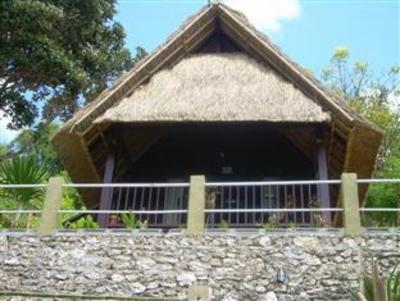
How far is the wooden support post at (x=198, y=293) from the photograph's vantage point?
758 centimetres

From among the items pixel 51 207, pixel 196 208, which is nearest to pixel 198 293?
pixel 196 208

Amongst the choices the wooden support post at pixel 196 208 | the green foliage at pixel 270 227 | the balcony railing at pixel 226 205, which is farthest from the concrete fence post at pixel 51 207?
the green foliage at pixel 270 227

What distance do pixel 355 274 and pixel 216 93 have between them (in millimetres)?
5040

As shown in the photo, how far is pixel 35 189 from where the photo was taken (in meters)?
11.4

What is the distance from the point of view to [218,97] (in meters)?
10.9

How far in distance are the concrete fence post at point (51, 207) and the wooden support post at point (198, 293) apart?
2.64 metres

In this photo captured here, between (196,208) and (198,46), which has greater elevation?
(198,46)

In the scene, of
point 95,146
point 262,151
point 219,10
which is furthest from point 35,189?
point 219,10

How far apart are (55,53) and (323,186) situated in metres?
8.75

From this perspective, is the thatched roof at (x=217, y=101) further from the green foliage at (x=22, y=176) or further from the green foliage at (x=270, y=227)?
the green foliage at (x=270, y=227)

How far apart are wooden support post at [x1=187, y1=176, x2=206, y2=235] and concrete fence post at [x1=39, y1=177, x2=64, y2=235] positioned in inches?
91.5

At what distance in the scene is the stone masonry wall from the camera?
7629 mm

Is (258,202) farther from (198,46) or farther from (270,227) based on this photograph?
(198,46)

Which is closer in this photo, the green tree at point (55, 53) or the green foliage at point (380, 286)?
the green foliage at point (380, 286)
